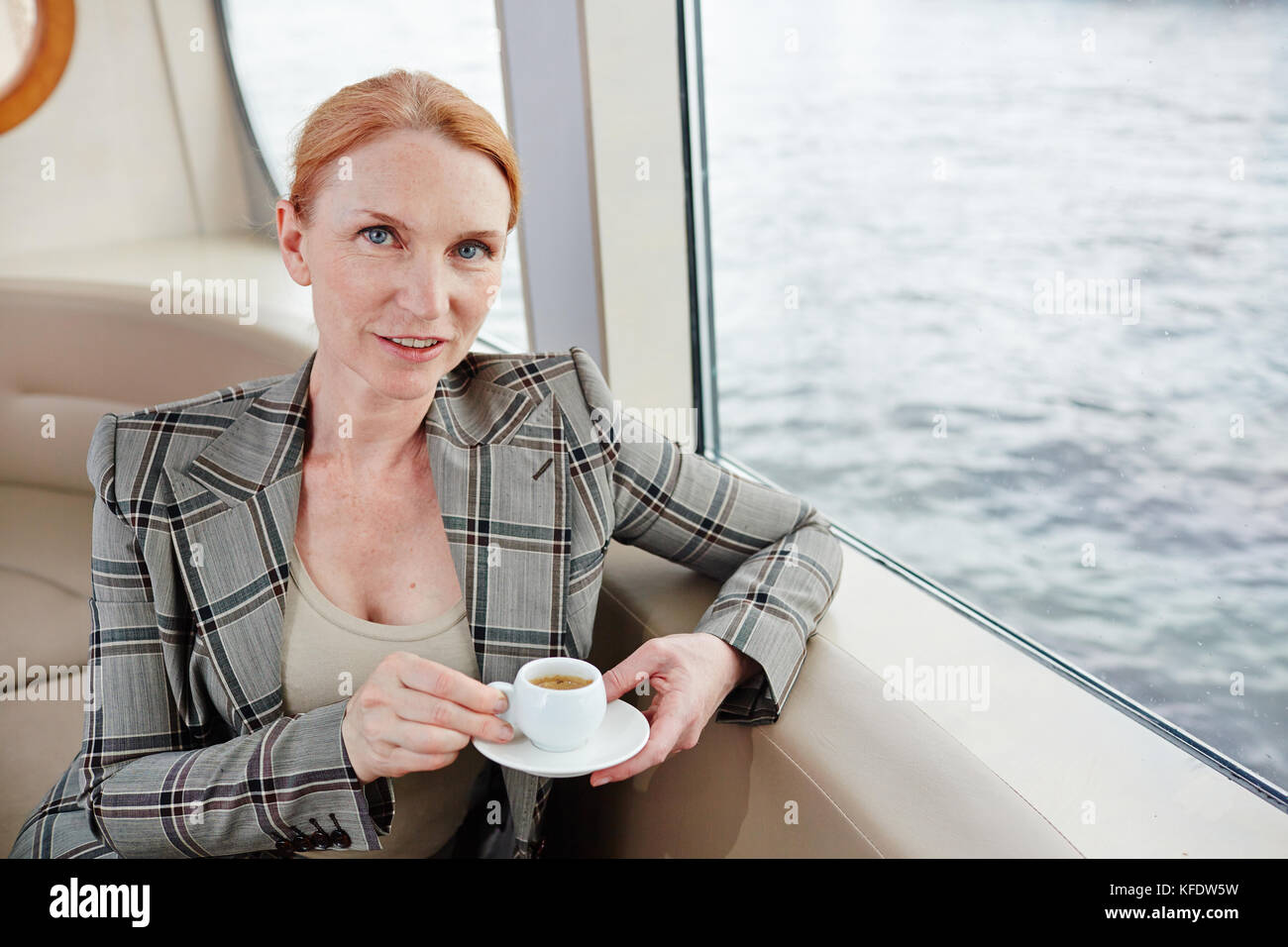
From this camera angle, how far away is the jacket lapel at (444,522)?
1050mm

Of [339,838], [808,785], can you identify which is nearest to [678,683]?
[808,785]

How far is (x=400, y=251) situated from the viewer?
1.02 metres

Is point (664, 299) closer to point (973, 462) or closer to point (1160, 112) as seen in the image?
point (973, 462)

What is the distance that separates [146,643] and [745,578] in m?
0.67

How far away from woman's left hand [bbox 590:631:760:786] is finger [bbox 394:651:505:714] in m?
0.12

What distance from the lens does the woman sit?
3.12ft

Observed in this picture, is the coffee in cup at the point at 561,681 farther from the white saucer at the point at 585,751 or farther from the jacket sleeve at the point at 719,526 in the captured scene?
the jacket sleeve at the point at 719,526

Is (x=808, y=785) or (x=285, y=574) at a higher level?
(x=285, y=574)

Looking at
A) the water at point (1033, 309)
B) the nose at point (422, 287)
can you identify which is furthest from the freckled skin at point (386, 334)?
the water at point (1033, 309)

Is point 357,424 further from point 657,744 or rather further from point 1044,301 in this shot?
point 1044,301

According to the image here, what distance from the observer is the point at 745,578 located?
1171mm

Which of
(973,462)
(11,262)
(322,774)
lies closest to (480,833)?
(322,774)

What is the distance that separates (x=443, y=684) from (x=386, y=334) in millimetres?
394

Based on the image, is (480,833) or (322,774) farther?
(480,833)
